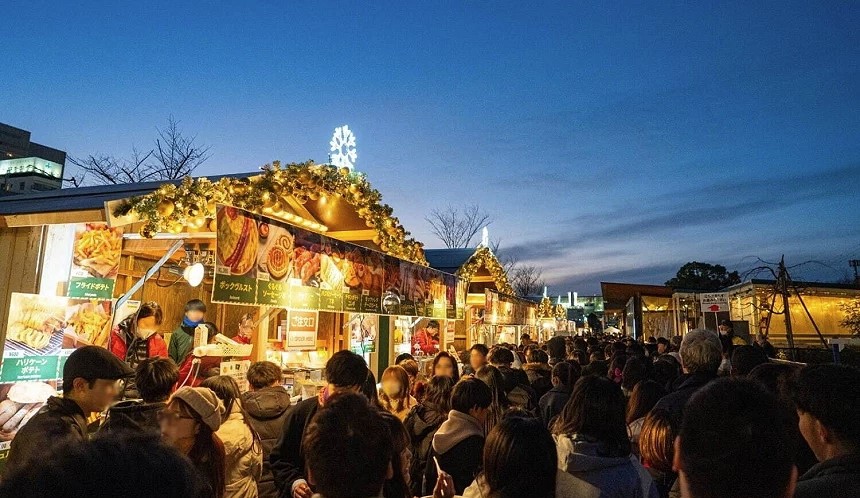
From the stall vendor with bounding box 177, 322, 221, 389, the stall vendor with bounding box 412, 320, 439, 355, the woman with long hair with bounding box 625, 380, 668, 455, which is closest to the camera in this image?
the woman with long hair with bounding box 625, 380, 668, 455

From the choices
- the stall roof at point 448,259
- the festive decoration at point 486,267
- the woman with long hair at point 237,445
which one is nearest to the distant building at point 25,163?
the stall roof at point 448,259

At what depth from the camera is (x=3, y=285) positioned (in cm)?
580

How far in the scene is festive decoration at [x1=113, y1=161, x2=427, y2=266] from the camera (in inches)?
218

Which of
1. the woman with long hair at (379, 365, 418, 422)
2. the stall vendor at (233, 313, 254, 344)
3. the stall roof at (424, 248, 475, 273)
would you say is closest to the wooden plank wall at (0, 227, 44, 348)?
the stall vendor at (233, 313, 254, 344)

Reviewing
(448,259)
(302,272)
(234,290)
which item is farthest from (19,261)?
(448,259)

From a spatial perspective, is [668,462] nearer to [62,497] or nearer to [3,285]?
[62,497]

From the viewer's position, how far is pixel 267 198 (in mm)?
6434

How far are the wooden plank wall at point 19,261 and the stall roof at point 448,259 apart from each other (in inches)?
350

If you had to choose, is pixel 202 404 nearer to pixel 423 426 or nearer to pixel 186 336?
pixel 423 426

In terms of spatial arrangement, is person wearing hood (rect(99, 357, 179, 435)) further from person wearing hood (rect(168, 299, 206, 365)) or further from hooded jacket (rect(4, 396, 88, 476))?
person wearing hood (rect(168, 299, 206, 365))

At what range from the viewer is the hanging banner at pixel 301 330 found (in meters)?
8.19

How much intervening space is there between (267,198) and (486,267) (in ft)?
34.0

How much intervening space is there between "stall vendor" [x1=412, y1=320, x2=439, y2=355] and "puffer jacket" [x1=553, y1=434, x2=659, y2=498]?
32.3ft

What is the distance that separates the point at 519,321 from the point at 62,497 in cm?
2011
